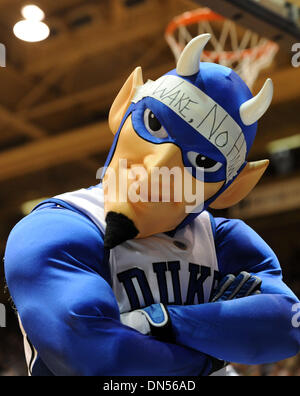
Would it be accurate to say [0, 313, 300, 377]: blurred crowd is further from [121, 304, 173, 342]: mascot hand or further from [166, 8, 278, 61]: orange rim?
[121, 304, 173, 342]: mascot hand

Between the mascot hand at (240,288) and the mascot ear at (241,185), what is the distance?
195 millimetres

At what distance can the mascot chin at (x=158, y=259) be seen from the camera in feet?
3.74

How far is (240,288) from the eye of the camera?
1309mm

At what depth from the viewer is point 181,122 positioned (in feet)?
4.22

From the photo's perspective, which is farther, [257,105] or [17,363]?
[17,363]

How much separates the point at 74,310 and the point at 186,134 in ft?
1.34

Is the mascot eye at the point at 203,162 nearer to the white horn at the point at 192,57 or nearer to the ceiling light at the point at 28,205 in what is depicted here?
the white horn at the point at 192,57

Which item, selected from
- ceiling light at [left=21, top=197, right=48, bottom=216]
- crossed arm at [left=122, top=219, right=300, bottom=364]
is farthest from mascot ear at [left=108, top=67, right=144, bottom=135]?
ceiling light at [left=21, top=197, right=48, bottom=216]

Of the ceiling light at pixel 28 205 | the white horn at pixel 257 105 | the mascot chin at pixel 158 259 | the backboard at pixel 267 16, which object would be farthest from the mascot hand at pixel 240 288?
the ceiling light at pixel 28 205

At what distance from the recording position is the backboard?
300cm

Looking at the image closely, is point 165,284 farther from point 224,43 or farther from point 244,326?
point 224,43

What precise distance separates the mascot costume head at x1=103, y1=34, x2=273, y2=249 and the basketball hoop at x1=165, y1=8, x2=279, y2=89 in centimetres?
283

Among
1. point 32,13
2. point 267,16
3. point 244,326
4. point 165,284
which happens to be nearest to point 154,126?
point 165,284

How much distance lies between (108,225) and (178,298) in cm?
21
